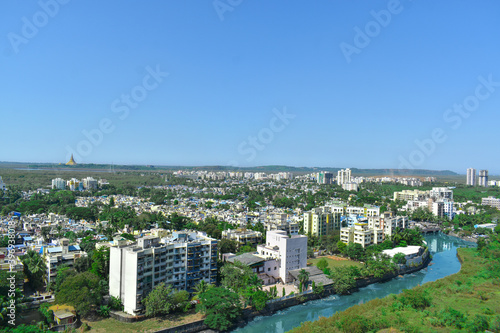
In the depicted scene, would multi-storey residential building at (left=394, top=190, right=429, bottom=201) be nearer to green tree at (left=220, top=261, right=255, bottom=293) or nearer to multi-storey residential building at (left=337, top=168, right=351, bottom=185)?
multi-storey residential building at (left=337, top=168, right=351, bottom=185)

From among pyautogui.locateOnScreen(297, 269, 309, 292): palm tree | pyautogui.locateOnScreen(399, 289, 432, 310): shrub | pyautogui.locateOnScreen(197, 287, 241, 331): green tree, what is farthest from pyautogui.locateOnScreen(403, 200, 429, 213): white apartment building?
pyautogui.locateOnScreen(197, 287, 241, 331): green tree

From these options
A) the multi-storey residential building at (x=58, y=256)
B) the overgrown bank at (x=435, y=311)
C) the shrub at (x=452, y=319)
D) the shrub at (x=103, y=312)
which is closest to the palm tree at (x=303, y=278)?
the overgrown bank at (x=435, y=311)

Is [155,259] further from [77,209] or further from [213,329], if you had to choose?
[77,209]

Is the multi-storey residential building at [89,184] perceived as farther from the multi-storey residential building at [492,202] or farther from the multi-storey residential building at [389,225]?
the multi-storey residential building at [492,202]

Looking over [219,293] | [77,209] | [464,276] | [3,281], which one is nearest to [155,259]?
[219,293]

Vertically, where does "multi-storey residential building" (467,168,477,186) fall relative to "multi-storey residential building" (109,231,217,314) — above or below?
above

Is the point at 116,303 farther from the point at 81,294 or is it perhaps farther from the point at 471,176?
the point at 471,176
